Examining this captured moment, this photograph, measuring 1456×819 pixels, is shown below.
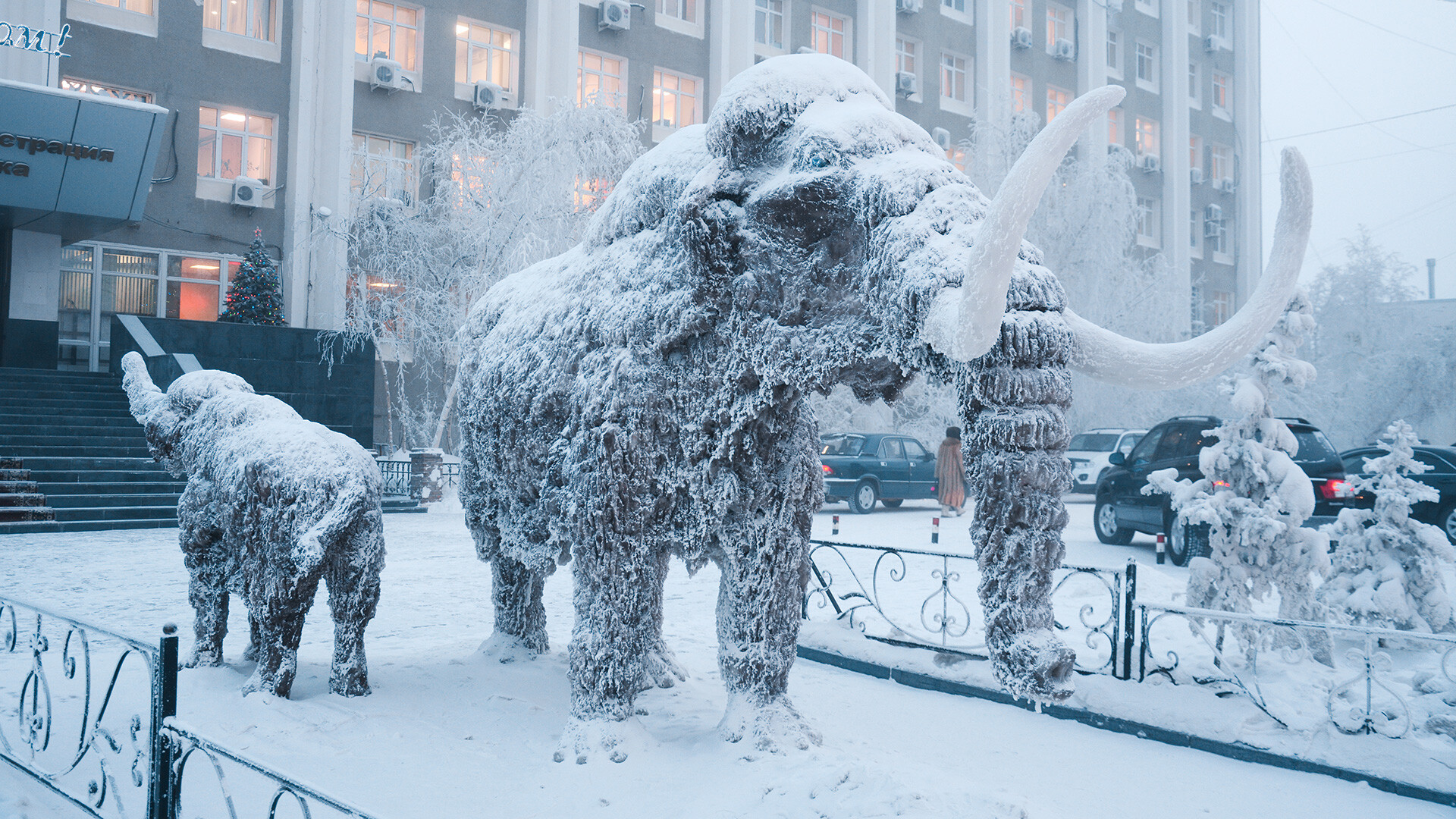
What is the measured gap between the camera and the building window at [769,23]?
24.4 m

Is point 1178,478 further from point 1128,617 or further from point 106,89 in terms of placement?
point 106,89

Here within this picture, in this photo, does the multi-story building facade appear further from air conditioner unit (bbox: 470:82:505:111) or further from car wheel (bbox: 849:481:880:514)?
car wheel (bbox: 849:481:880:514)

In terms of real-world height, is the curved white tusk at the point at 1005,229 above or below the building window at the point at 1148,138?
below

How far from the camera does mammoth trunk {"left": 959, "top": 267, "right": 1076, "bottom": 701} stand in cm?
261

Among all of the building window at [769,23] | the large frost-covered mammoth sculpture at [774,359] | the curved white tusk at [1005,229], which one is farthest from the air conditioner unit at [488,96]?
the curved white tusk at [1005,229]

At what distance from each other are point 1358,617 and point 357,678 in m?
5.79

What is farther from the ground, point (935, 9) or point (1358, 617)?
point (935, 9)

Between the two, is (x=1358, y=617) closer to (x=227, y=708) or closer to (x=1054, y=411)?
(x=1054, y=411)

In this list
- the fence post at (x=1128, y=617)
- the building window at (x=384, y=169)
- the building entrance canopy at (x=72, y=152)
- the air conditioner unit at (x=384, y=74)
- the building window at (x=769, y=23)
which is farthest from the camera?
the building window at (x=769, y=23)

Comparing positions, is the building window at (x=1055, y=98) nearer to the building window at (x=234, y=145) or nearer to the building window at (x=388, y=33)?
the building window at (x=388, y=33)

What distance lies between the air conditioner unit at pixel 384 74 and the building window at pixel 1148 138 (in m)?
21.4

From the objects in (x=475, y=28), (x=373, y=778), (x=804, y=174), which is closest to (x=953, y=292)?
(x=804, y=174)

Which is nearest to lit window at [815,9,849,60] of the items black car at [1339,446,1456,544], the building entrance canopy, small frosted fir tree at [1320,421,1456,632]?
the building entrance canopy

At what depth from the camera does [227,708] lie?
13.7ft
